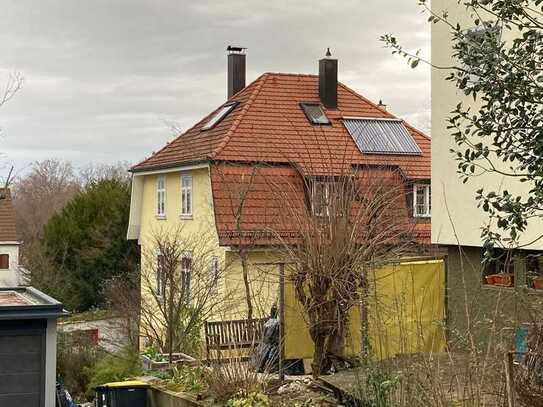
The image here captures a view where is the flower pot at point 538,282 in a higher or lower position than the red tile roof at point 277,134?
lower

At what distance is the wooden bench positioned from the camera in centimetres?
1372

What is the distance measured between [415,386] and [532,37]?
353cm

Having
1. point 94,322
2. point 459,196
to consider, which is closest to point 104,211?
point 94,322

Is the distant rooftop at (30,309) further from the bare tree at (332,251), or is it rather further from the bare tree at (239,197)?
the bare tree at (239,197)

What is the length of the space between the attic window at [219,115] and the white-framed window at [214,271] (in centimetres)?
577

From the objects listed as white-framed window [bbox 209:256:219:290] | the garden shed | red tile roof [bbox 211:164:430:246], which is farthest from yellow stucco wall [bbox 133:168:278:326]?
the garden shed

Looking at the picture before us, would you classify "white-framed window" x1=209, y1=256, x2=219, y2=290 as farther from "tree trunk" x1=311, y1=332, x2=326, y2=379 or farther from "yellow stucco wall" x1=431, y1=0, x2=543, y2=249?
"tree trunk" x1=311, y1=332, x2=326, y2=379

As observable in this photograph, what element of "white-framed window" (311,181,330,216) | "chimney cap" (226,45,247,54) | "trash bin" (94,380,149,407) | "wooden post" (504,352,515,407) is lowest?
"trash bin" (94,380,149,407)

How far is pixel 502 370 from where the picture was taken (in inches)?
274

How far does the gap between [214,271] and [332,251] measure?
9.86 m

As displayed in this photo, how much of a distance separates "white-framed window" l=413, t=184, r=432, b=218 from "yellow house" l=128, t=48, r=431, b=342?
0.04 metres

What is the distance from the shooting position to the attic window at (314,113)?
27438mm

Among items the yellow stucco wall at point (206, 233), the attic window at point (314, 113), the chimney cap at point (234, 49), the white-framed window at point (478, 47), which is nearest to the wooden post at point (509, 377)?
the white-framed window at point (478, 47)

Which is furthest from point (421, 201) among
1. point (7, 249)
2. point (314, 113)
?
point (7, 249)
